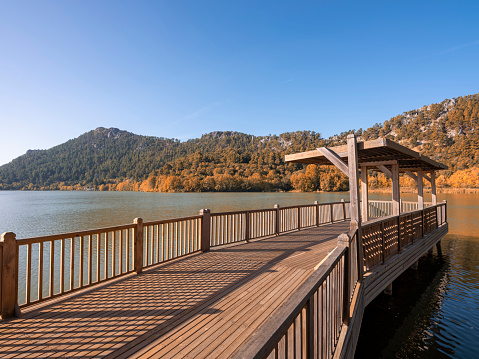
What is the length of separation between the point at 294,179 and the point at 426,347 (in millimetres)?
87591

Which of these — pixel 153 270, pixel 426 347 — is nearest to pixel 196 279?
pixel 153 270

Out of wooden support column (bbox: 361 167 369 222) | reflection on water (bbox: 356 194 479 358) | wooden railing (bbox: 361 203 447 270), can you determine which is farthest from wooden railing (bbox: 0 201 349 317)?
reflection on water (bbox: 356 194 479 358)

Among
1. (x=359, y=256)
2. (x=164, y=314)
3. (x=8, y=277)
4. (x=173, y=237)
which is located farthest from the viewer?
(x=173, y=237)

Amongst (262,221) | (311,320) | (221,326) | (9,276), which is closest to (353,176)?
(221,326)

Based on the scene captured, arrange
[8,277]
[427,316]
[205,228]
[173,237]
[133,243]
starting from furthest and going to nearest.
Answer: [205,228] < [427,316] < [173,237] < [133,243] < [8,277]

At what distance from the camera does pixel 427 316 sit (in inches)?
243

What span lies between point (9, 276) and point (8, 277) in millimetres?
17

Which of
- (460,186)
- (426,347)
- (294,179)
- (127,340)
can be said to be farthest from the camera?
(294,179)

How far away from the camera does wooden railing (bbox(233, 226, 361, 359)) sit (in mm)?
1061

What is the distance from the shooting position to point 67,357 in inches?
100

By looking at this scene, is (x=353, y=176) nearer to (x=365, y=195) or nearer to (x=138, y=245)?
(x=138, y=245)

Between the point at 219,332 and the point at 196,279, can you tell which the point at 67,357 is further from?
the point at 196,279

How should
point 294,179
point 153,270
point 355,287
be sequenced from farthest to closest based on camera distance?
point 294,179
point 153,270
point 355,287

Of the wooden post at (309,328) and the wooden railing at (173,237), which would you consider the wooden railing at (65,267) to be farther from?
the wooden post at (309,328)
